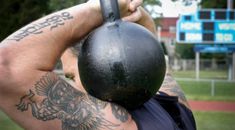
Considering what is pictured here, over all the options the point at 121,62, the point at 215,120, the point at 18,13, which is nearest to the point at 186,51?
the point at 18,13

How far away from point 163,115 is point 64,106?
1.32ft

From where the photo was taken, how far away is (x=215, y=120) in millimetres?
12891

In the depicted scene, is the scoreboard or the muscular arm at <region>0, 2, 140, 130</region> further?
the scoreboard

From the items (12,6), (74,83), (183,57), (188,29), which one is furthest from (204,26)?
(183,57)

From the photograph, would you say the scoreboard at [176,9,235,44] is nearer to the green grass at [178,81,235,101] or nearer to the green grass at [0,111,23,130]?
the green grass at [178,81,235,101]

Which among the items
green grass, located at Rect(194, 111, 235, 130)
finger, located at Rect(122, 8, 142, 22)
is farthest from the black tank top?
green grass, located at Rect(194, 111, 235, 130)

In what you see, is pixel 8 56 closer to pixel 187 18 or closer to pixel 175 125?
pixel 175 125

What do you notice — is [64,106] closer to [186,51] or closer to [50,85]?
[50,85]

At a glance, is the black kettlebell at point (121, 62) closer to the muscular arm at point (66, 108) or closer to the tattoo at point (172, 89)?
the muscular arm at point (66, 108)

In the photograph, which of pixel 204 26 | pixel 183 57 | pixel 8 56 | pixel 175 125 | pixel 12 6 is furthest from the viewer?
pixel 183 57

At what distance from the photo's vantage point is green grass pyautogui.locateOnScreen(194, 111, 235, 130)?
1131 centimetres

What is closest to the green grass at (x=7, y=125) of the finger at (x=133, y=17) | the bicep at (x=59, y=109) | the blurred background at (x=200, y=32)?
the blurred background at (x=200, y=32)

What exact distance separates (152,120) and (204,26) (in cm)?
1898

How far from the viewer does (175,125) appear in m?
2.21
